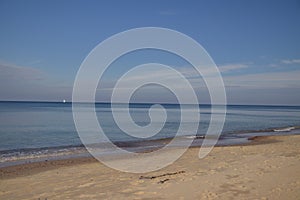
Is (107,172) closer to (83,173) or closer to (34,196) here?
(83,173)

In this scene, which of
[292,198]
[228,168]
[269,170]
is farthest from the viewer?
[228,168]

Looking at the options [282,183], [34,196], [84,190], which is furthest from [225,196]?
[34,196]

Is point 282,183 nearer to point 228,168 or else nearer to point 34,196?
point 228,168

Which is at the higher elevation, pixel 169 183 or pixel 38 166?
pixel 169 183

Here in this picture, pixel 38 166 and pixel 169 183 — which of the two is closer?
pixel 169 183

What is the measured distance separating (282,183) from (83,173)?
5.96 metres

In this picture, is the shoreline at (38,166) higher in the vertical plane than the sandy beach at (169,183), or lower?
lower

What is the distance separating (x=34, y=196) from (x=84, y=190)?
1102 mm

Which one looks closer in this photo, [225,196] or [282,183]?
[225,196]

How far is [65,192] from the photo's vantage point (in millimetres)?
6934

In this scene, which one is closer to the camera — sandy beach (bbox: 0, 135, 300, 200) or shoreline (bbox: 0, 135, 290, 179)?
sandy beach (bbox: 0, 135, 300, 200)

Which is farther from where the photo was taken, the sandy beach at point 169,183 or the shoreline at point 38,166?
the shoreline at point 38,166

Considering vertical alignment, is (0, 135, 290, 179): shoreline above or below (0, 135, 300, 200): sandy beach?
below

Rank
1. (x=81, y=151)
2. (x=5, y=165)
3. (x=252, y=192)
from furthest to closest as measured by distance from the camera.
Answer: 1. (x=81, y=151)
2. (x=5, y=165)
3. (x=252, y=192)
